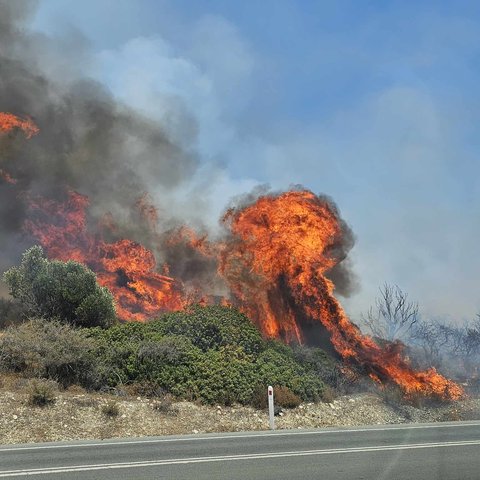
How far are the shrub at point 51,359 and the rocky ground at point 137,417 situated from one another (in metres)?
0.92

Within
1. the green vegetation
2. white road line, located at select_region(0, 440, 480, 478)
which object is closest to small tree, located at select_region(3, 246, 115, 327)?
the green vegetation

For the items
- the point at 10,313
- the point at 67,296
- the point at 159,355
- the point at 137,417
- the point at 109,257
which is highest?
the point at 109,257

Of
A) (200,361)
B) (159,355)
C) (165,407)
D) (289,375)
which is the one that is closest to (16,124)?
(159,355)

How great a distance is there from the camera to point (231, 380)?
17125 millimetres

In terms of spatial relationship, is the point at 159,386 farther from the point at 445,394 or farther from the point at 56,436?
the point at 445,394

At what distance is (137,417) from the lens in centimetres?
1463

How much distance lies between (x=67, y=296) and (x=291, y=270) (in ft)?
40.9

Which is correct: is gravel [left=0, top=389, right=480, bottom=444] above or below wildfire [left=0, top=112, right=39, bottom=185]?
below

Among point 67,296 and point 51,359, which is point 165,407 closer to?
point 51,359

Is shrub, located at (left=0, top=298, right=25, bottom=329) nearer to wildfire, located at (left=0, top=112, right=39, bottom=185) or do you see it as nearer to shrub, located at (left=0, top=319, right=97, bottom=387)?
shrub, located at (left=0, top=319, right=97, bottom=387)

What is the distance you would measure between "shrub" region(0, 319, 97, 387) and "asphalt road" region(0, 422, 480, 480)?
5.52 m

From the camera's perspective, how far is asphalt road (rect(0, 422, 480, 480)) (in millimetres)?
8016

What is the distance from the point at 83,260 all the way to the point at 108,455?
25.5m

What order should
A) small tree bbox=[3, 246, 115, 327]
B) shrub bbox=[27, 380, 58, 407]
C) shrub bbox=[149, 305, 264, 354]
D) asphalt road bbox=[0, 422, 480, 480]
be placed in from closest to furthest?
1. asphalt road bbox=[0, 422, 480, 480]
2. shrub bbox=[27, 380, 58, 407]
3. shrub bbox=[149, 305, 264, 354]
4. small tree bbox=[3, 246, 115, 327]
